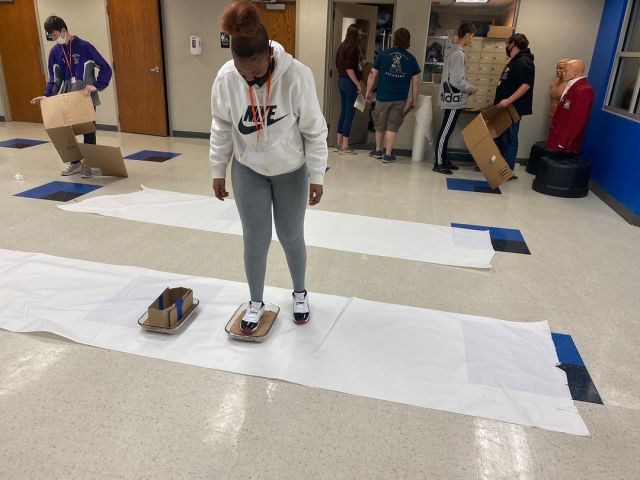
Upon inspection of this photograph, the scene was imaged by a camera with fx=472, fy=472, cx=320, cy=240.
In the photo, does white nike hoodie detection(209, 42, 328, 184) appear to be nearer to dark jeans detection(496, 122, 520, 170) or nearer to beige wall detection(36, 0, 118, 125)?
dark jeans detection(496, 122, 520, 170)

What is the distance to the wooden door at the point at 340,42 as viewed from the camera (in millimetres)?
6262

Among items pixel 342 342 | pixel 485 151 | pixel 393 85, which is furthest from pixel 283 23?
pixel 342 342

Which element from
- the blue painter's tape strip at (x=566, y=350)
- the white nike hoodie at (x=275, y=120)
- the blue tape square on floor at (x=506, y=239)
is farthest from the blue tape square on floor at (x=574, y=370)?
the white nike hoodie at (x=275, y=120)

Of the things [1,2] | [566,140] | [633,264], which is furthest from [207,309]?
[1,2]

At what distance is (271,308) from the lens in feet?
7.84

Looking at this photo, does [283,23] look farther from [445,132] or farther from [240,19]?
[240,19]

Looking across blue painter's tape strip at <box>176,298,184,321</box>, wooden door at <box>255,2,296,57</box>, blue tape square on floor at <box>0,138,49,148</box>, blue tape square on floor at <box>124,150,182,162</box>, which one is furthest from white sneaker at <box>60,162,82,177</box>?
blue painter's tape strip at <box>176,298,184,321</box>

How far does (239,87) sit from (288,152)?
0.30m

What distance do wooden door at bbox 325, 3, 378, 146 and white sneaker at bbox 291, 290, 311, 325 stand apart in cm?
438

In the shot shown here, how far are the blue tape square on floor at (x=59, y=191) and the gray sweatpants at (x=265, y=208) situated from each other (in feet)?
8.69

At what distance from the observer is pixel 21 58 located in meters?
7.27

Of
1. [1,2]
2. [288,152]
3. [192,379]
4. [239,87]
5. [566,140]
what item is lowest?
[192,379]

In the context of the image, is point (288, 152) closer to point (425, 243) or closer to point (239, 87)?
point (239, 87)

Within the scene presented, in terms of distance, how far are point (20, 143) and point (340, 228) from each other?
189 inches
